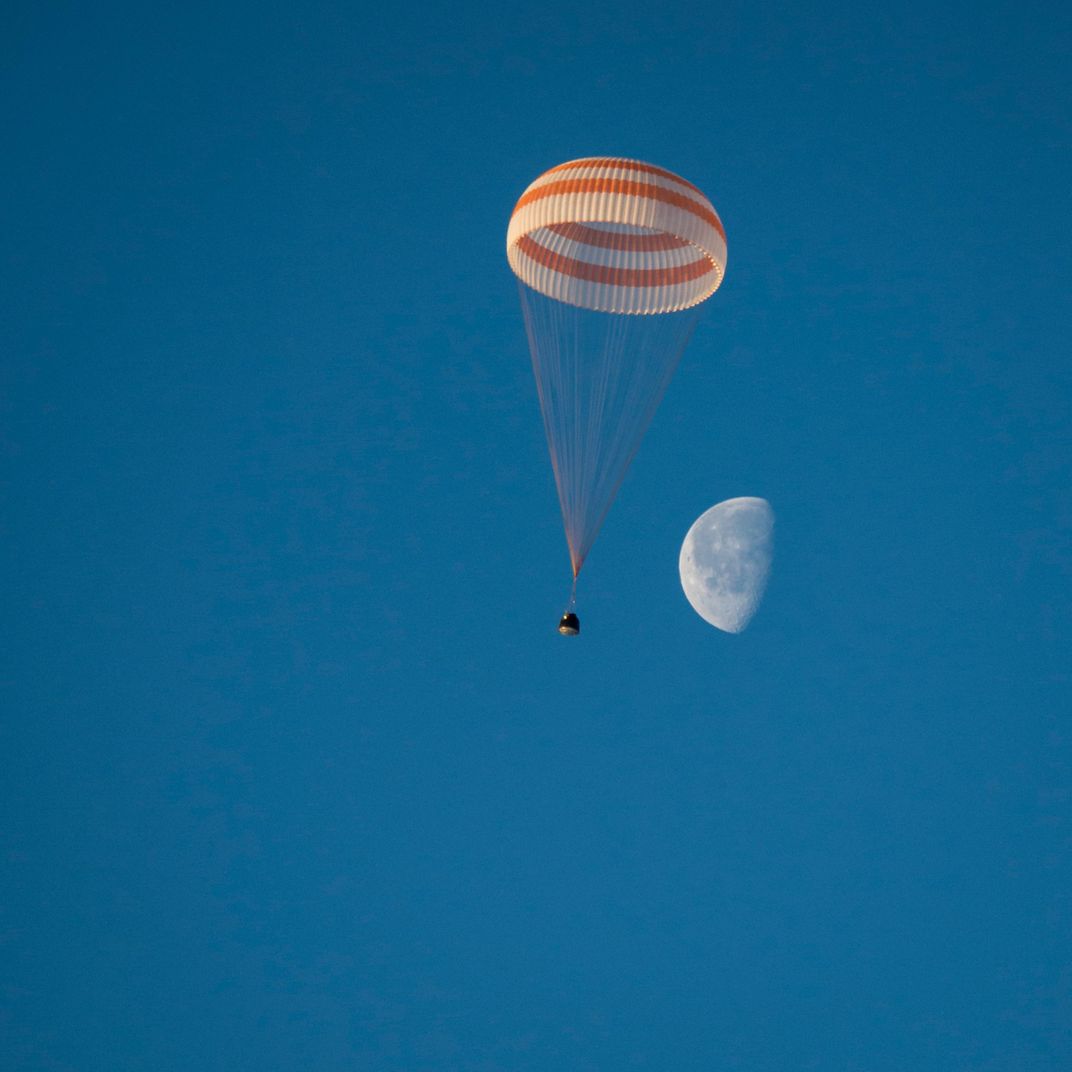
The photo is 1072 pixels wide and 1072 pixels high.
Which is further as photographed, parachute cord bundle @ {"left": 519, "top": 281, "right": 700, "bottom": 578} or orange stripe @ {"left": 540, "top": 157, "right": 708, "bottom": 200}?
parachute cord bundle @ {"left": 519, "top": 281, "right": 700, "bottom": 578}

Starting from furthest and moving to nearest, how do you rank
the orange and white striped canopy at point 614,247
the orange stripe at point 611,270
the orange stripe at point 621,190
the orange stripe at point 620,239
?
the orange stripe at point 620,239
the orange stripe at point 611,270
the orange and white striped canopy at point 614,247
the orange stripe at point 621,190

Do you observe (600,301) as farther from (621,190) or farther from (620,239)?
(621,190)

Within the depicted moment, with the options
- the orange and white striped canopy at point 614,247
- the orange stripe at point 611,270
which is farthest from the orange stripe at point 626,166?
the orange stripe at point 611,270

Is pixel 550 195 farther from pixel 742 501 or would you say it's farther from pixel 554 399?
pixel 742 501

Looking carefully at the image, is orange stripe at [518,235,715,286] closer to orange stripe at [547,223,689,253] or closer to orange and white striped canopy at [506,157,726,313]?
orange and white striped canopy at [506,157,726,313]

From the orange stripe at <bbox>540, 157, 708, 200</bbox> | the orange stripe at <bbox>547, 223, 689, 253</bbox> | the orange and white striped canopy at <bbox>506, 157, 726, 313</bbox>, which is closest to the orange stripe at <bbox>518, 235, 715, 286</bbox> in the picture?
the orange and white striped canopy at <bbox>506, 157, 726, 313</bbox>

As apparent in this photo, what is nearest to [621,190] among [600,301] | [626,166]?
[626,166]

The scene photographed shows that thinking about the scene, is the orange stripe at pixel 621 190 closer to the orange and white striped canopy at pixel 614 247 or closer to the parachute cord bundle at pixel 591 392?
the orange and white striped canopy at pixel 614 247

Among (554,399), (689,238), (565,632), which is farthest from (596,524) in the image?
(689,238)
